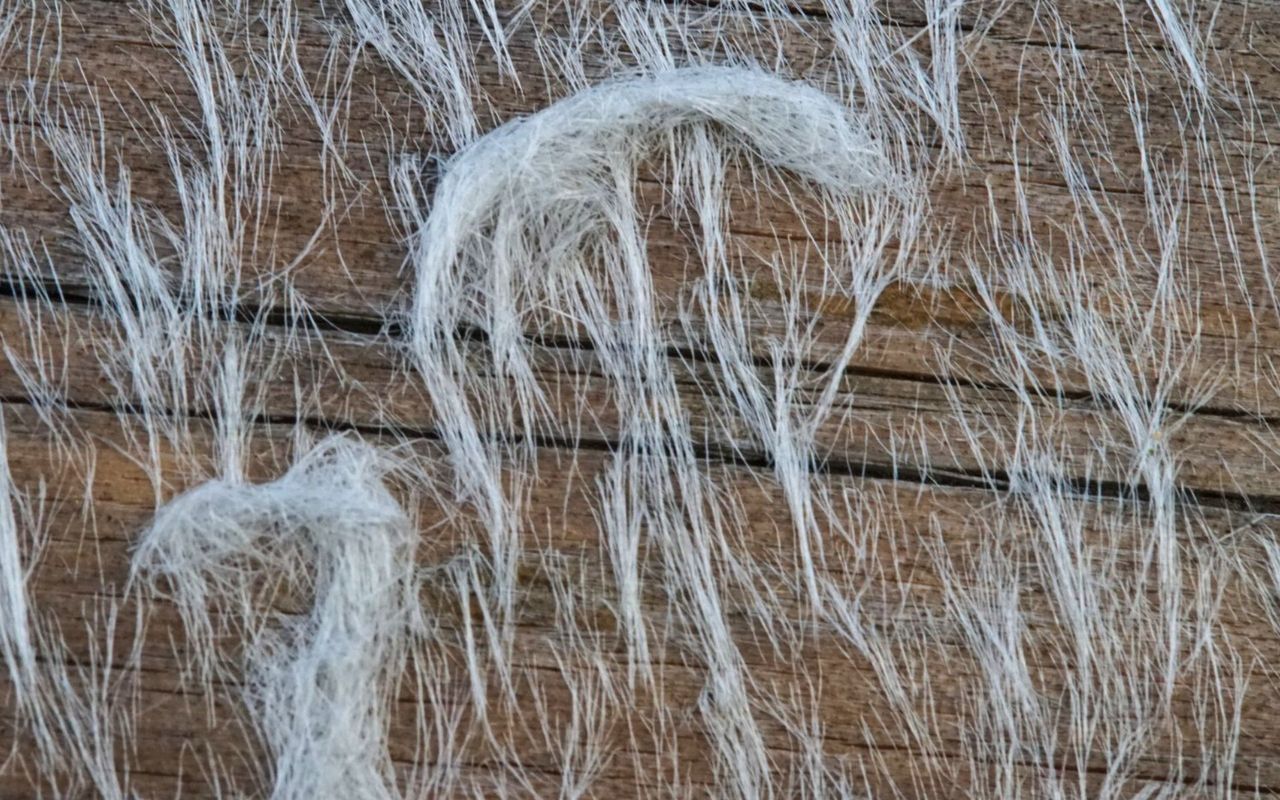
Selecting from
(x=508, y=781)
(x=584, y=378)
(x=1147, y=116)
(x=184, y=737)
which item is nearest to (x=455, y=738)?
(x=508, y=781)

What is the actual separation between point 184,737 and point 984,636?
0.79m

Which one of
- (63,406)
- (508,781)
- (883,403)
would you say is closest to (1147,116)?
(883,403)

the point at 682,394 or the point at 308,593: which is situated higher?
the point at 682,394

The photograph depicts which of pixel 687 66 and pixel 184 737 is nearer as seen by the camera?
pixel 184 737

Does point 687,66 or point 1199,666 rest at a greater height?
point 687,66

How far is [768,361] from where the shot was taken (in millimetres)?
1057

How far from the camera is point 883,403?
3.46ft

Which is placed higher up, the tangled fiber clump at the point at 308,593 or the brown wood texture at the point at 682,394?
the brown wood texture at the point at 682,394

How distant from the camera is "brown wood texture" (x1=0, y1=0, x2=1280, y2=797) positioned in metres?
0.98

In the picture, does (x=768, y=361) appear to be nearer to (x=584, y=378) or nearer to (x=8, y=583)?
(x=584, y=378)

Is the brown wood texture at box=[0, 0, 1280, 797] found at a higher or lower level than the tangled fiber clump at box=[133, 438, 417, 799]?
higher

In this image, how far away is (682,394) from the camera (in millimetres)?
1042

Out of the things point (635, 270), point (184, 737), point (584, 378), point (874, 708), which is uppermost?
point (635, 270)

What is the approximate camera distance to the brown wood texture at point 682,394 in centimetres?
98
